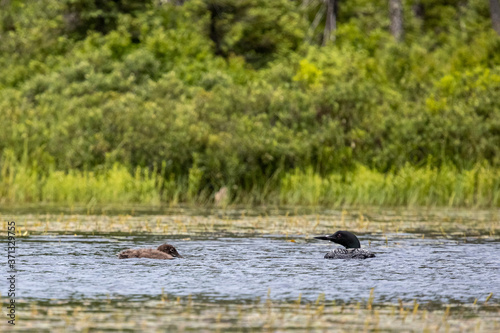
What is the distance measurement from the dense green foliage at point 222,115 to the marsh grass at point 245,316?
556 inches

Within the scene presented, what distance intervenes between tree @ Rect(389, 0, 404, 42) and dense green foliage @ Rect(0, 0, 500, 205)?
1.37ft

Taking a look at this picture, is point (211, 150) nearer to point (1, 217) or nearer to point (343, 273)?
point (1, 217)

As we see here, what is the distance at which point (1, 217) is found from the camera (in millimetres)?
18250

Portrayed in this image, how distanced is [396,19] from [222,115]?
14.8 metres

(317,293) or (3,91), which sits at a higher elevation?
(3,91)

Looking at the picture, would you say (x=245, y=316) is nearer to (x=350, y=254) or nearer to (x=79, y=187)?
(x=350, y=254)

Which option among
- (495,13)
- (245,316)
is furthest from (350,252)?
(495,13)

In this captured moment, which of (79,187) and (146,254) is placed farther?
(79,187)

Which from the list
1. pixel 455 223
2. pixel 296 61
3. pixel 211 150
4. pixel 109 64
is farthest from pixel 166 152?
pixel 296 61

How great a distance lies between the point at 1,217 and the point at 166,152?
22.0 feet

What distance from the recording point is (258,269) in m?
11.3

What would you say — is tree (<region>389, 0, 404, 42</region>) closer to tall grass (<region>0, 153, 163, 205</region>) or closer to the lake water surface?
tall grass (<region>0, 153, 163, 205</region>)

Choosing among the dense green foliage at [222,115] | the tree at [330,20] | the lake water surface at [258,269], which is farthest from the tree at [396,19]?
the lake water surface at [258,269]

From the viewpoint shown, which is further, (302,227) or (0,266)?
(302,227)
